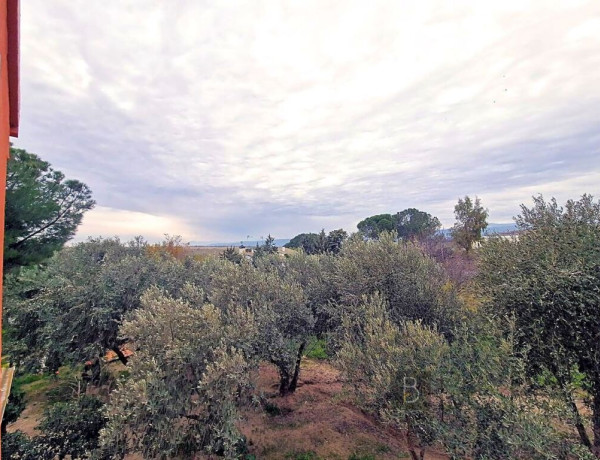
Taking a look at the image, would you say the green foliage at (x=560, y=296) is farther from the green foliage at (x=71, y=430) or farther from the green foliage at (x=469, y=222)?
the green foliage at (x=469, y=222)

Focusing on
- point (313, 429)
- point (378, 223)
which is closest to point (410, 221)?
point (378, 223)

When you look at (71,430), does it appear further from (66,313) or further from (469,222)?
(469,222)

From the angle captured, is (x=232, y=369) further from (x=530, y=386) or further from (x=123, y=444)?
(x=530, y=386)

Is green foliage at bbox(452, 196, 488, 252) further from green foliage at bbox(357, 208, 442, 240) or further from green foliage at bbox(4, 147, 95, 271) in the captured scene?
green foliage at bbox(4, 147, 95, 271)

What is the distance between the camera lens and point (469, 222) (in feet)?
118

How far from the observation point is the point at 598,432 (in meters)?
9.19

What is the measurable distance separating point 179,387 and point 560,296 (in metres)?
11.4

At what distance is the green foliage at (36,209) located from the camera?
17.5 metres

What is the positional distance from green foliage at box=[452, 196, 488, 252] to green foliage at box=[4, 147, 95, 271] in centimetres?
3581

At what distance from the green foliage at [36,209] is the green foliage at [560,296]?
22763 mm

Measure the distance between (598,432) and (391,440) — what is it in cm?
737

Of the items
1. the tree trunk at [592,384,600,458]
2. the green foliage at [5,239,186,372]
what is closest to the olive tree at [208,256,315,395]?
the green foliage at [5,239,186,372]

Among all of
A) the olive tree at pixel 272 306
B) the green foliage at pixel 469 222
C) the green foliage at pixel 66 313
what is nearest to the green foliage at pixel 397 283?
the olive tree at pixel 272 306

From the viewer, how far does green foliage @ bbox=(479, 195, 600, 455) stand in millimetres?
8594
